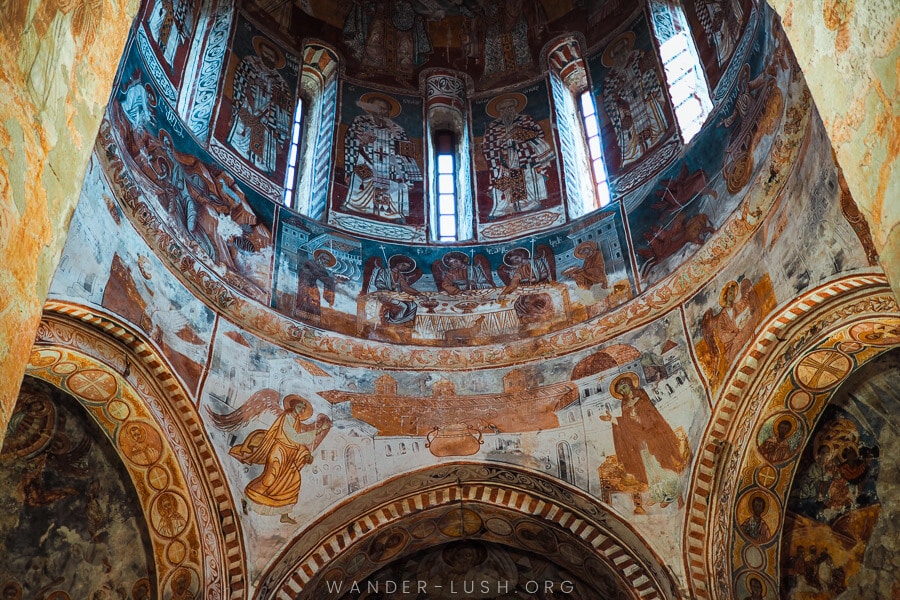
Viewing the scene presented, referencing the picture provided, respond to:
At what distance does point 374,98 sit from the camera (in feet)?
48.1

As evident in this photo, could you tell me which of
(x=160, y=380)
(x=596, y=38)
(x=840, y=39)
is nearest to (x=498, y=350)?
(x=160, y=380)

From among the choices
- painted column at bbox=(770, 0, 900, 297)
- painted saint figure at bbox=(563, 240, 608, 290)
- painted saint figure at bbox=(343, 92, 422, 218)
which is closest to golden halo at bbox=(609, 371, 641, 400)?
painted saint figure at bbox=(563, 240, 608, 290)

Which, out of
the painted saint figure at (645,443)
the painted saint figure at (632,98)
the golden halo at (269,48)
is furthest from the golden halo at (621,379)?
the golden halo at (269,48)

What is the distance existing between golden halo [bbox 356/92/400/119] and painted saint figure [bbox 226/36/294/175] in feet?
3.64

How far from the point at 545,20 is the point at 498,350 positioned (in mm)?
5991

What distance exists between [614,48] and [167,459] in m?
8.60

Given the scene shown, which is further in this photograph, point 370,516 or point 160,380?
point 370,516

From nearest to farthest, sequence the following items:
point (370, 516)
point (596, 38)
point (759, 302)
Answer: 1. point (759, 302)
2. point (370, 516)
3. point (596, 38)

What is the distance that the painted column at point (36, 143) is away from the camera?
4.31 meters

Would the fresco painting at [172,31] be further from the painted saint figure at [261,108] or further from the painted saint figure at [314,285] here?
the painted saint figure at [314,285]

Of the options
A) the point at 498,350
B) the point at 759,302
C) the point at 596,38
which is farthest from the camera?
the point at 596,38

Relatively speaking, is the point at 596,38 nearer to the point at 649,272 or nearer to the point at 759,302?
the point at 649,272

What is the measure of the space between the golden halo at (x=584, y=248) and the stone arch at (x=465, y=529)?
9.66 ft

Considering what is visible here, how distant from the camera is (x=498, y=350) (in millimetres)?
11859
